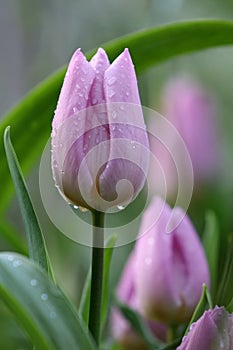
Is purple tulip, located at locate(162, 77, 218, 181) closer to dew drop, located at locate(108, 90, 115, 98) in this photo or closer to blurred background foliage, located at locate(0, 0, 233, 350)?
blurred background foliage, located at locate(0, 0, 233, 350)

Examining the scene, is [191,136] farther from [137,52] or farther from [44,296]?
[44,296]

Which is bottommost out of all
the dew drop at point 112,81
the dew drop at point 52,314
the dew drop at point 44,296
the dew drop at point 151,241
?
the dew drop at point 151,241

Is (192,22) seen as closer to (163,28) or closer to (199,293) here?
(163,28)

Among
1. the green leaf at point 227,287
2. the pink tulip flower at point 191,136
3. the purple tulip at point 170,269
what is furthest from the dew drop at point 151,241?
the pink tulip flower at point 191,136

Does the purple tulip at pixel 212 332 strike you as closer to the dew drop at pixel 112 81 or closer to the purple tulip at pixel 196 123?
the dew drop at pixel 112 81

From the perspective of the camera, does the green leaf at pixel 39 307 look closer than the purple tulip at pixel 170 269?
Yes
